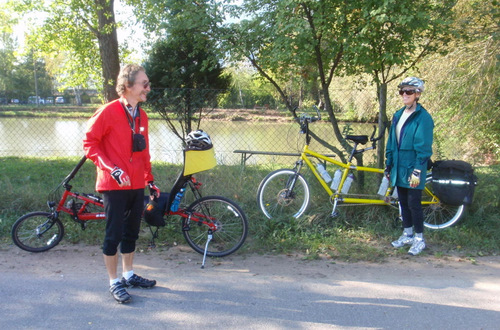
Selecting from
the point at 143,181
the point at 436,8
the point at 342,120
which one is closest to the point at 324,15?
the point at 436,8

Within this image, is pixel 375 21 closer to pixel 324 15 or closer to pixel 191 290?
pixel 324 15

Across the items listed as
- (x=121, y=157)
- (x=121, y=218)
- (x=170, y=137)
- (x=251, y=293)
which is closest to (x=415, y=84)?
(x=251, y=293)

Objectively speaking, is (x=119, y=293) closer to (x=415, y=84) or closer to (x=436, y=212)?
(x=415, y=84)

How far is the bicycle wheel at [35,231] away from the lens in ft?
14.8

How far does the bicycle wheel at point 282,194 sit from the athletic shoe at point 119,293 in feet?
7.71

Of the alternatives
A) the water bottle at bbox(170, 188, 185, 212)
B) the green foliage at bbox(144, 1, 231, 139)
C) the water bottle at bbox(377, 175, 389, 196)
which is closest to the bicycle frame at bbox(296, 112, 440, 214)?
the water bottle at bbox(377, 175, 389, 196)

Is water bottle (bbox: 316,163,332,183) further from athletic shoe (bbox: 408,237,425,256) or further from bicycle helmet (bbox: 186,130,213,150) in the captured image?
bicycle helmet (bbox: 186,130,213,150)

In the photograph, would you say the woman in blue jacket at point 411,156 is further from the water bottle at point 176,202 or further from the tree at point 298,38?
the water bottle at point 176,202

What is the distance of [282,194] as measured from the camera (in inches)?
212

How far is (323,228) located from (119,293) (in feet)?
9.12

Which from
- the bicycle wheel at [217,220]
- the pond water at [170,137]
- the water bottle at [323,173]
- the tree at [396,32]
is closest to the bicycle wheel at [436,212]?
the tree at [396,32]

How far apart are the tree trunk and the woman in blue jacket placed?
5490 mm

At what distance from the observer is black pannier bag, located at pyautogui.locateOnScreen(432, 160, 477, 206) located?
5055 millimetres

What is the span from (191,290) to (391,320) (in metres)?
1.74
